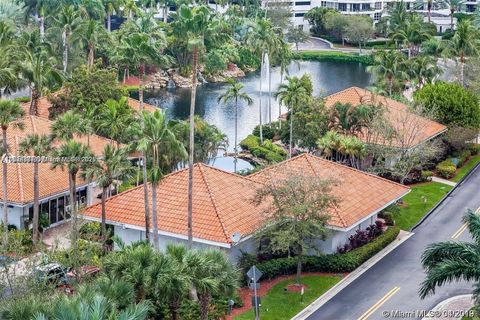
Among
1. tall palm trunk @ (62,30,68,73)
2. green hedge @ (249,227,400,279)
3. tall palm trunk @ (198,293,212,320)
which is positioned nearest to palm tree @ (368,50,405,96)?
green hedge @ (249,227,400,279)

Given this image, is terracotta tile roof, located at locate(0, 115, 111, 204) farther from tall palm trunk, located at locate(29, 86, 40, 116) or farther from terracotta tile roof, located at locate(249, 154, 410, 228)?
terracotta tile roof, located at locate(249, 154, 410, 228)

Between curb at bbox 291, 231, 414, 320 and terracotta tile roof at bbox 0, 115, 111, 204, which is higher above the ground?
terracotta tile roof at bbox 0, 115, 111, 204

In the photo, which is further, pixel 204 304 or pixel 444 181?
pixel 444 181

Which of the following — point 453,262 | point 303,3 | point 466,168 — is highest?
point 303,3

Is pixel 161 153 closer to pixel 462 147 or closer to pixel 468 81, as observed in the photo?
pixel 462 147

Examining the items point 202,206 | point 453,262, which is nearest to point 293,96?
point 202,206

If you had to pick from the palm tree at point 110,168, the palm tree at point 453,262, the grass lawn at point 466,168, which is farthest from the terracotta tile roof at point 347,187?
the grass lawn at point 466,168

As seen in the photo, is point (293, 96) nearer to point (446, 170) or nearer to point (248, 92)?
point (446, 170)
